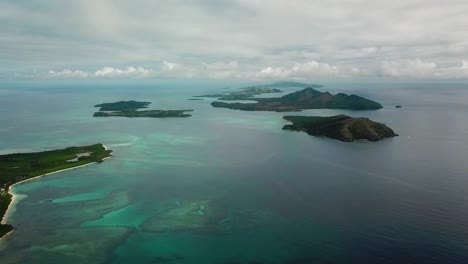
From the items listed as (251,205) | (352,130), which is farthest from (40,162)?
(352,130)

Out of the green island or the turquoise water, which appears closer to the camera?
the turquoise water

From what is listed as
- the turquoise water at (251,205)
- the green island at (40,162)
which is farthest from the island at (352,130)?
the green island at (40,162)

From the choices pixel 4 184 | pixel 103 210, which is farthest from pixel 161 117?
pixel 103 210

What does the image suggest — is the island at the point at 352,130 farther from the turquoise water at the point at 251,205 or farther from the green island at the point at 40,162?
the green island at the point at 40,162

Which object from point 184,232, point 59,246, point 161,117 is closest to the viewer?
point 59,246

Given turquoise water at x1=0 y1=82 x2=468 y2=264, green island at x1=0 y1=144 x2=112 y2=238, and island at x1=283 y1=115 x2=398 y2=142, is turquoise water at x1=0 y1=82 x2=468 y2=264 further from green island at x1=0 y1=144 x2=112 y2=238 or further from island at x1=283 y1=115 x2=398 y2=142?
island at x1=283 y1=115 x2=398 y2=142

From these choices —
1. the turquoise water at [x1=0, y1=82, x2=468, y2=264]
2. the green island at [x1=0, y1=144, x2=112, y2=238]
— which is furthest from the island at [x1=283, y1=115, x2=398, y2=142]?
the green island at [x1=0, y1=144, x2=112, y2=238]

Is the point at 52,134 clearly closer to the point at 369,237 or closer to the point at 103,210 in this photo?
the point at 103,210
